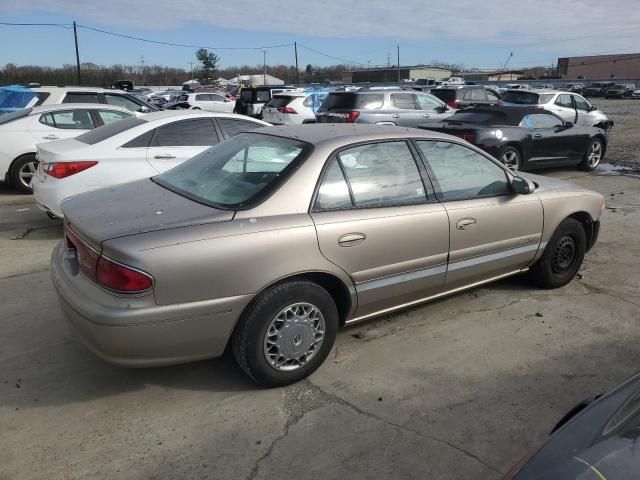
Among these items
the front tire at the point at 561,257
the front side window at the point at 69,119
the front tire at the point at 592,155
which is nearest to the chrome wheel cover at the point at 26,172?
the front side window at the point at 69,119

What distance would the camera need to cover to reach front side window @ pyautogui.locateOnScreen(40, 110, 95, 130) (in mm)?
8828

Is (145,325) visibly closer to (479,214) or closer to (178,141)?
(479,214)

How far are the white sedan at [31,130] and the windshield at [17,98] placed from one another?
2199mm

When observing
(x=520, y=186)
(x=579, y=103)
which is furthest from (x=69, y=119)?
(x=579, y=103)

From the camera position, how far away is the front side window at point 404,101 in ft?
44.7

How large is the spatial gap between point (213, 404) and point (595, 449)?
2.14 metres

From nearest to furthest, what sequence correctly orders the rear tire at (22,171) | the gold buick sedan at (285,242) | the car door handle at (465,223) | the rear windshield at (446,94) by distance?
the gold buick sedan at (285,242)
the car door handle at (465,223)
the rear tire at (22,171)
the rear windshield at (446,94)

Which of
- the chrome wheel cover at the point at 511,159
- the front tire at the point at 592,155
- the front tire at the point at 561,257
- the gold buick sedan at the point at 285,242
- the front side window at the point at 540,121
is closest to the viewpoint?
the gold buick sedan at the point at 285,242

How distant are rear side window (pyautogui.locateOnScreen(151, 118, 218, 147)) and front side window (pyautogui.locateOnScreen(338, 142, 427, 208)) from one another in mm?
3570

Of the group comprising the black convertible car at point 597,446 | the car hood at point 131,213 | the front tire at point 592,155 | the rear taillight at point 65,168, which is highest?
the car hood at point 131,213

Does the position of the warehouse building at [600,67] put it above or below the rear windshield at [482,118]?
above

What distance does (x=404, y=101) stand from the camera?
1380 cm

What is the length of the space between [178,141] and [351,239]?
395cm

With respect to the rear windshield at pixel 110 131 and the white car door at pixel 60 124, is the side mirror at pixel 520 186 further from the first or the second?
the white car door at pixel 60 124
